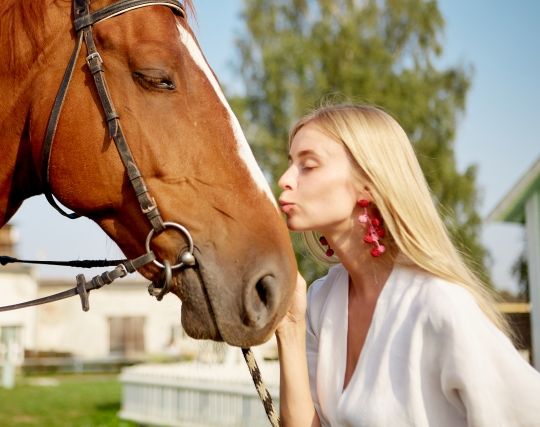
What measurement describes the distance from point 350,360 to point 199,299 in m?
0.52

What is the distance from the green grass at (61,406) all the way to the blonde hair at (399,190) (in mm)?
8571

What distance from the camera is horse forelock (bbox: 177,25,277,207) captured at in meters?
1.97

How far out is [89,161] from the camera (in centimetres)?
200

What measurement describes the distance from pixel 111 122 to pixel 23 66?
1.22 ft

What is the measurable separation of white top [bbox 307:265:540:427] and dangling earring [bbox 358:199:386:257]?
8 centimetres

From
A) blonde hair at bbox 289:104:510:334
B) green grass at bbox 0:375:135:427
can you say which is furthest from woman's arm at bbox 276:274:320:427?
green grass at bbox 0:375:135:427

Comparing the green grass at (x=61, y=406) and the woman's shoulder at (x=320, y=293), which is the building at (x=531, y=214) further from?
the woman's shoulder at (x=320, y=293)

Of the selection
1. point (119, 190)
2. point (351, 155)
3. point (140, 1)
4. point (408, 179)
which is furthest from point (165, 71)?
point (408, 179)

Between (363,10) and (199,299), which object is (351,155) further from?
(363,10)

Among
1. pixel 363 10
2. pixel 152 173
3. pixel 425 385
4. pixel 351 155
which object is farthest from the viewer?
pixel 363 10

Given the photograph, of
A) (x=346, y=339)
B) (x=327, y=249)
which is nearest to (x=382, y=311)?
(x=346, y=339)

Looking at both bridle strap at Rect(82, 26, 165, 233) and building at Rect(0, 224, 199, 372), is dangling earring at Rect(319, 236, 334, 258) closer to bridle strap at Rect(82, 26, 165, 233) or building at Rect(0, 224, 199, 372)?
bridle strap at Rect(82, 26, 165, 233)

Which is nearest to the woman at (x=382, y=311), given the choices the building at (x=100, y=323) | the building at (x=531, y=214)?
the building at (x=531, y=214)

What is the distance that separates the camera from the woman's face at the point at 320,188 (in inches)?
81.0
